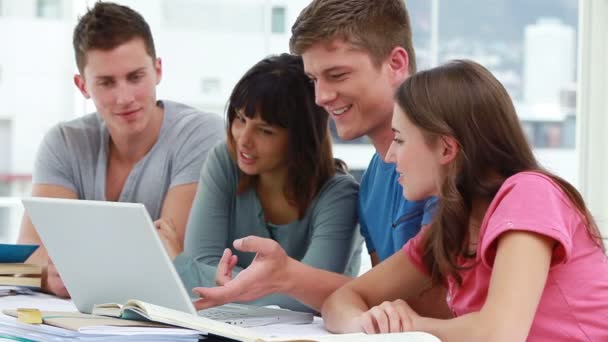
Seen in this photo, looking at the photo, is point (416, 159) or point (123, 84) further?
point (123, 84)

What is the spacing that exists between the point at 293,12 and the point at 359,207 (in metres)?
3.79

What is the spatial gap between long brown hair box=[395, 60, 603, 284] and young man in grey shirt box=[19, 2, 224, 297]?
926mm

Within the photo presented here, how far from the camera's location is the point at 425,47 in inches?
339

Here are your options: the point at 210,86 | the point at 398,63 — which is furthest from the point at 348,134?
the point at 210,86

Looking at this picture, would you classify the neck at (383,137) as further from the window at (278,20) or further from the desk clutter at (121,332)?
the window at (278,20)

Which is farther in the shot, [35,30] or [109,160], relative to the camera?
[35,30]

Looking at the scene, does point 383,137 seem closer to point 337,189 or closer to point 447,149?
point 337,189

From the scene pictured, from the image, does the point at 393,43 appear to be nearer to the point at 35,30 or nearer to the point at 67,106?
the point at 35,30

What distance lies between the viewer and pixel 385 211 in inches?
72.5

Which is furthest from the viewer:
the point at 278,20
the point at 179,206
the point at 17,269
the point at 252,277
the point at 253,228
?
the point at 278,20

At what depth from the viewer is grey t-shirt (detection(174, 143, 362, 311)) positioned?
1880 mm

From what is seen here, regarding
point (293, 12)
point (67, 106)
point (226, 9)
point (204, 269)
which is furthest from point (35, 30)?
point (204, 269)

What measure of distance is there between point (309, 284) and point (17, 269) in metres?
0.61

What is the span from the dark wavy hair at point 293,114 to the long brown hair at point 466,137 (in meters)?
0.52
